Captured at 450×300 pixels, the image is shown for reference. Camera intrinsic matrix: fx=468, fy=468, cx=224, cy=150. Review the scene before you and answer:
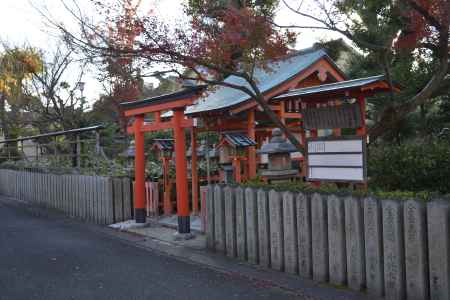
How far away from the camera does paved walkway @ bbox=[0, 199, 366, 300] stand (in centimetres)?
579

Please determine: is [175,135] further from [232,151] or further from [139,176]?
[139,176]

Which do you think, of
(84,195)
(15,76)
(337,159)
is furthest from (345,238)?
(15,76)

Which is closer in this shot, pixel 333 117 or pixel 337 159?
pixel 337 159

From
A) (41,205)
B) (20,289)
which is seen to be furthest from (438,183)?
(41,205)

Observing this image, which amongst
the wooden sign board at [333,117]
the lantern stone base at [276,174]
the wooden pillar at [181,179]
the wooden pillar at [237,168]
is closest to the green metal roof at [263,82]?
the wooden pillar at [181,179]

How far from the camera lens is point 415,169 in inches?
298

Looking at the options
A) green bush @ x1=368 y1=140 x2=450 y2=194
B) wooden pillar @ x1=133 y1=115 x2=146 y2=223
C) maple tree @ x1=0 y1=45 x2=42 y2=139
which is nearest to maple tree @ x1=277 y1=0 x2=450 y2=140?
green bush @ x1=368 y1=140 x2=450 y2=194

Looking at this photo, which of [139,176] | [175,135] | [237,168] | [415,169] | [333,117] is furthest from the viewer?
[139,176]

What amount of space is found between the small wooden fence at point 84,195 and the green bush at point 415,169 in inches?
240

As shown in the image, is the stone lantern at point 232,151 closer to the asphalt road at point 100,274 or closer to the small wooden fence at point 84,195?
the asphalt road at point 100,274

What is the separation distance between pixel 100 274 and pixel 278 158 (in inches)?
134

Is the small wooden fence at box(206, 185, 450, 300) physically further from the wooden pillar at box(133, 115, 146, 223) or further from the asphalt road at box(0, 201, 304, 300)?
Result: the wooden pillar at box(133, 115, 146, 223)

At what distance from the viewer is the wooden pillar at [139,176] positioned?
10.6 m

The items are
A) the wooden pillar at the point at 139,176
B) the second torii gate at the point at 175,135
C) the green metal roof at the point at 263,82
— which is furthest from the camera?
the wooden pillar at the point at 139,176
